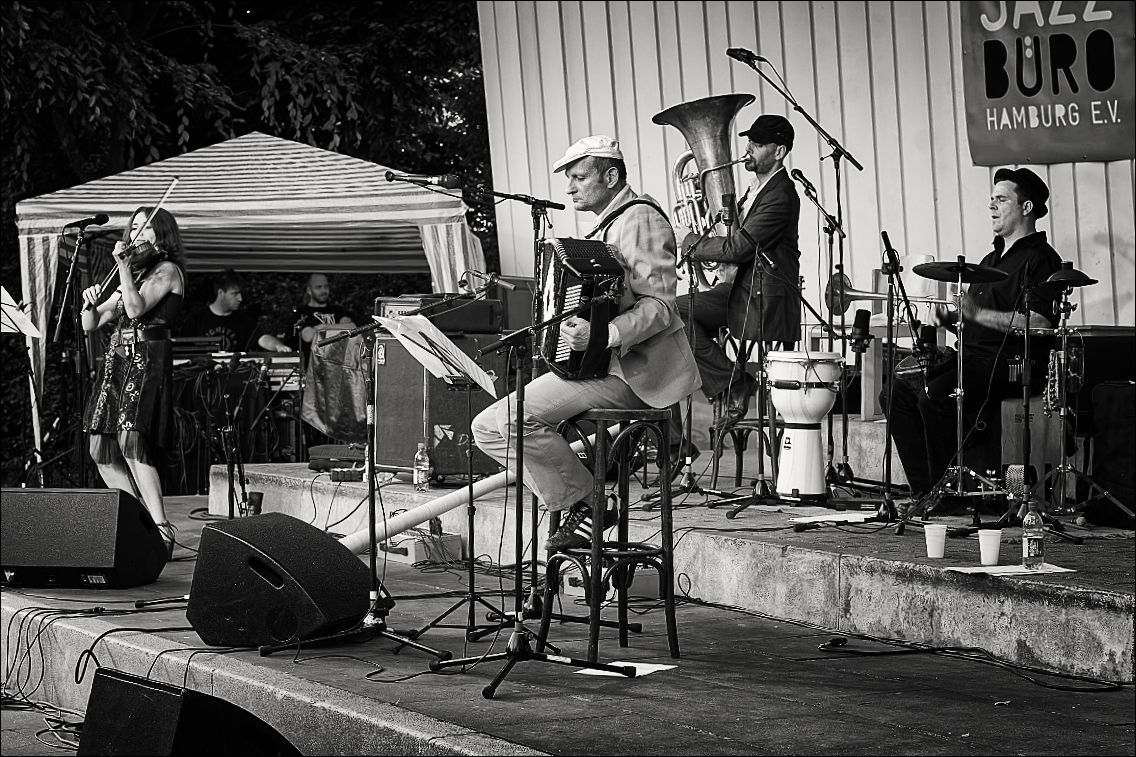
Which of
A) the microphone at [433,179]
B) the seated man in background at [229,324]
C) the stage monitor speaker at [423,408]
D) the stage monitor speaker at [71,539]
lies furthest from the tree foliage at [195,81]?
the microphone at [433,179]

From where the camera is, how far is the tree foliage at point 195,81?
13703mm

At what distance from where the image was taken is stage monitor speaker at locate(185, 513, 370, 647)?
503cm

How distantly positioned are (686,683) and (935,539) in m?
1.34

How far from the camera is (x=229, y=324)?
12.7 metres

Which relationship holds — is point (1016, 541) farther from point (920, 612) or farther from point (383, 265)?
point (383, 265)

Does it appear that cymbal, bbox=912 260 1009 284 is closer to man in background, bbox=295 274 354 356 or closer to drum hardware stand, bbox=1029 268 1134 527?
drum hardware stand, bbox=1029 268 1134 527

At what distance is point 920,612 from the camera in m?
5.12

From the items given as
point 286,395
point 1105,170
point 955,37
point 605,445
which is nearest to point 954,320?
point 605,445

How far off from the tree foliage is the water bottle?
604cm

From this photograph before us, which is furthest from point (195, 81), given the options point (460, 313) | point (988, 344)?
point (988, 344)

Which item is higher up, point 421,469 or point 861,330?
point 861,330

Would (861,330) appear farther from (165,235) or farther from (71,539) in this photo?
(71,539)

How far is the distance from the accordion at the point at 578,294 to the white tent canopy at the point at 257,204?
6.19 meters

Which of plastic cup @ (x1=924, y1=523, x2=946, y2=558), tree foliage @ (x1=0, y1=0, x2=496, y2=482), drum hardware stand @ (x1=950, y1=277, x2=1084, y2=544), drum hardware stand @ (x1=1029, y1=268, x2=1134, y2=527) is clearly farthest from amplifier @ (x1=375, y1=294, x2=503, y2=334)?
tree foliage @ (x1=0, y1=0, x2=496, y2=482)
